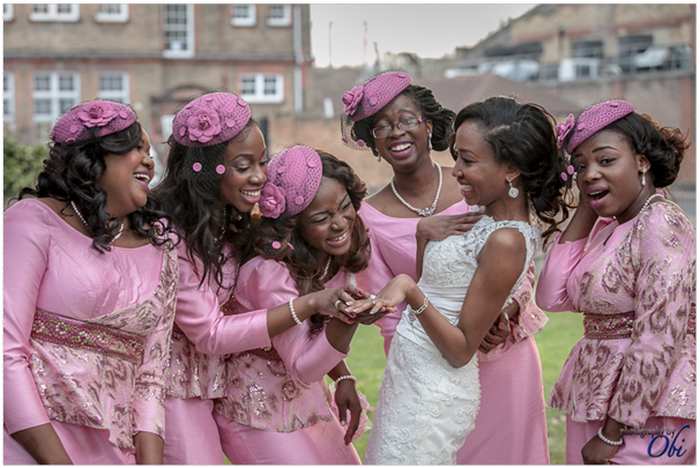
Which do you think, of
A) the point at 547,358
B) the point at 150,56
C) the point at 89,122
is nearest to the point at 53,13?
the point at 150,56

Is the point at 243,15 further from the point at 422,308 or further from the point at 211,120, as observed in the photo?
the point at 422,308

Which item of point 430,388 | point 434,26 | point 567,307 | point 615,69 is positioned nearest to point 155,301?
point 430,388

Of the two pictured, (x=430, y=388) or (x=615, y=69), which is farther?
(x=615, y=69)

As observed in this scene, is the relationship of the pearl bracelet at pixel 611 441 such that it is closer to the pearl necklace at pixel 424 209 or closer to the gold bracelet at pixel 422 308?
the gold bracelet at pixel 422 308

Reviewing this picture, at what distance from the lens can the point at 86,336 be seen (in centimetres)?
374

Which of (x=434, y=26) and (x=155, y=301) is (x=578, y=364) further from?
(x=434, y=26)

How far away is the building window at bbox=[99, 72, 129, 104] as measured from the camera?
37.7 m

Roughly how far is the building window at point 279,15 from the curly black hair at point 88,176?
35205 mm

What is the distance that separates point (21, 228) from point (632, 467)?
83.5 inches

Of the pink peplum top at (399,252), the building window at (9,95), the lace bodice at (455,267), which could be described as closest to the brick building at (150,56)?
the building window at (9,95)

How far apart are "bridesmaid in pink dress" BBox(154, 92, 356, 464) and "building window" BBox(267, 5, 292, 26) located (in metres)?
34.8

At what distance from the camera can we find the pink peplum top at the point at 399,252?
4.68m

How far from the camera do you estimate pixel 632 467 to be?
3.79m

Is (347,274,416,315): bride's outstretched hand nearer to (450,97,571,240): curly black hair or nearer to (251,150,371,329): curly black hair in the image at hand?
(251,150,371,329): curly black hair
